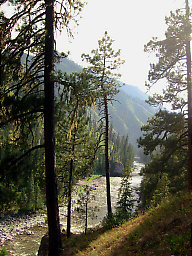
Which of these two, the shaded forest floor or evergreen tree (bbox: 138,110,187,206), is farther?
evergreen tree (bbox: 138,110,187,206)

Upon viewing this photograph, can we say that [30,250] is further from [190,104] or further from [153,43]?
[153,43]

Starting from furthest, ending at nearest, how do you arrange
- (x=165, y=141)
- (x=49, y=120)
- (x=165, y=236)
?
1. (x=165, y=141)
2. (x=49, y=120)
3. (x=165, y=236)

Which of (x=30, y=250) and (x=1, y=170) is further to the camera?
(x=30, y=250)

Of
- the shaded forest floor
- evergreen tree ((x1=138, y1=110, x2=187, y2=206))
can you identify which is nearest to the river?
evergreen tree ((x1=138, y1=110, x2=187, y2=206))

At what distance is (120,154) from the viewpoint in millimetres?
104938

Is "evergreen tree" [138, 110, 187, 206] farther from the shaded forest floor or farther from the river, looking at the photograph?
the river

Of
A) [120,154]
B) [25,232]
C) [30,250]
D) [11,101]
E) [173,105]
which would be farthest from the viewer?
[120,154]

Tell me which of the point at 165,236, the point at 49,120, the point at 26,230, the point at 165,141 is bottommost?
the point at 26,230

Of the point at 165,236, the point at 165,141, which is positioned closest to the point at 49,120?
the point at 165,236

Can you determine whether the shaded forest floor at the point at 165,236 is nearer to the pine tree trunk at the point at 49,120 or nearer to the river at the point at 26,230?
the pine tree trunk at the point at 49,120

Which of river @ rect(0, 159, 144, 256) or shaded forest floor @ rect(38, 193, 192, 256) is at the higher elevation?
shaded forest floor @ rect(38, 193, 192, 256)

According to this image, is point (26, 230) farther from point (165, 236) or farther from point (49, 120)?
point (165, 236)

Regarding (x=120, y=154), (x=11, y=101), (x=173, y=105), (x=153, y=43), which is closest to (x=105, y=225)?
(x=173, y=105)

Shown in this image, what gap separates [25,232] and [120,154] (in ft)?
273
